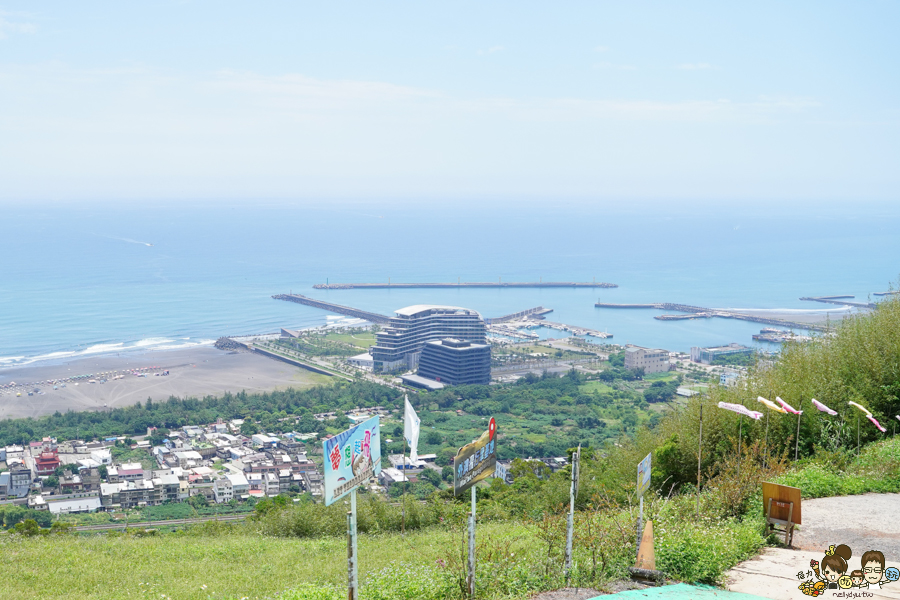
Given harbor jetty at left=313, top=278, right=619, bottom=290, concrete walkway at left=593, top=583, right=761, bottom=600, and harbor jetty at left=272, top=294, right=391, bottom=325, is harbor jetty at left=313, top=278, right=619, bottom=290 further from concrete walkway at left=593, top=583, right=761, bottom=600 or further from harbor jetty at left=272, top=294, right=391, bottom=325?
concrete walkway at left=593, top=583, right=761, bottom=600

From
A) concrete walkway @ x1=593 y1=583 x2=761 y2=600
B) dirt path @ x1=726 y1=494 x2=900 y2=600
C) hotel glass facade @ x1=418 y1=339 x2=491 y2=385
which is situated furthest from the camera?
hotel glass facade @ x1=418 y1=339 x2=491 y2=385

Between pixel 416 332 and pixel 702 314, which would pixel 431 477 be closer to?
pixel 416 332

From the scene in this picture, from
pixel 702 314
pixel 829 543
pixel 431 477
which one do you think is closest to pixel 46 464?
pixel 431 477

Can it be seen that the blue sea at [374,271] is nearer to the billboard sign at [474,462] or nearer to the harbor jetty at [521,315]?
the harbor jetty at [521,315]

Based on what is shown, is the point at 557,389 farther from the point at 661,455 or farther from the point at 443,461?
the point at 661,455

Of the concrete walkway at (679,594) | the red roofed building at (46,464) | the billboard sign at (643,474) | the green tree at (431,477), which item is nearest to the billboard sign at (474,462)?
the concrete walkway at (679,594)

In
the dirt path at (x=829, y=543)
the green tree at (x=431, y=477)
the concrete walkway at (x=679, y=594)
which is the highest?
the concrete walkway at (x=679, y=594)

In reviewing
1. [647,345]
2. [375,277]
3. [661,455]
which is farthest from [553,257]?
[661,455]

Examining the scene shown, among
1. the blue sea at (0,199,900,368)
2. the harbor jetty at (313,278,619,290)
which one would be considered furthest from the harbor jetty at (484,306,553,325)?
the harbor jetty at (313,278,619,290)
